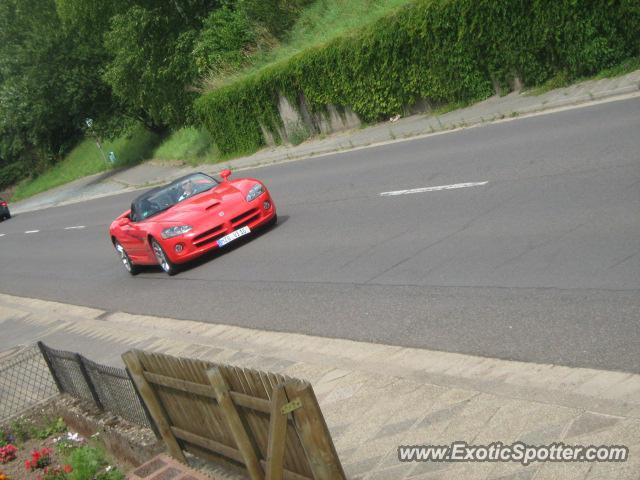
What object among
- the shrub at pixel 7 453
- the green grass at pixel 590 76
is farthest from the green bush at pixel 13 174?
the shrub at pixel 7 453

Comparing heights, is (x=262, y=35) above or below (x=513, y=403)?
above

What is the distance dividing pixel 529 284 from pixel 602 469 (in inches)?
147

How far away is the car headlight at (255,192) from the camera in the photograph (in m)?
15.1

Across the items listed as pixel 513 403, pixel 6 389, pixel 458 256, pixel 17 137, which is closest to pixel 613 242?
pixel 458 256

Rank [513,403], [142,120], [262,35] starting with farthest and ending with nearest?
[142,120]
[262,35]
[513,403]

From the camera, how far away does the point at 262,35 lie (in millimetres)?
39219

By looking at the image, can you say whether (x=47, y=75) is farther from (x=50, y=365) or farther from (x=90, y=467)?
(x=90, y=467)

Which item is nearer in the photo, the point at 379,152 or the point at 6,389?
the point at 6,389

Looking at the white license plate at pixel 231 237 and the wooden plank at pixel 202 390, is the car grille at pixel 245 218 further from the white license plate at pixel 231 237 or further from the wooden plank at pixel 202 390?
the wooden plank at pixel 202 390

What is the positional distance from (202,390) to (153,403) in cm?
112

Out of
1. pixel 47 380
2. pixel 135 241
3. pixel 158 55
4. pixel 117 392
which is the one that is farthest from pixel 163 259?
pixel 158 55

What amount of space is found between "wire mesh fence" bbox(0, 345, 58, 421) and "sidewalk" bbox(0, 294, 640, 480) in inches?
79.9

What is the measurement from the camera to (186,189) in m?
16.1

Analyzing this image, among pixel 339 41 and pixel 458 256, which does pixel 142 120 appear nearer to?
pixel 339 41
